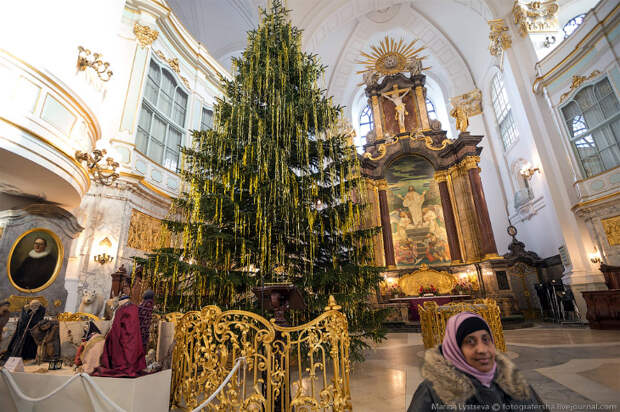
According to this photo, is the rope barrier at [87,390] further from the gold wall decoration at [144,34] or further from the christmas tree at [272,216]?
the gold wall decoration at [144,34]

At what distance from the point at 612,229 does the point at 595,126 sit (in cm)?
334

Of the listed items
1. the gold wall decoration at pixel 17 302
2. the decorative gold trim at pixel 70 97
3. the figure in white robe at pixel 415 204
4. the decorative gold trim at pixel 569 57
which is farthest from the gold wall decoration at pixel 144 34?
the decorative gold trim at pixel 569 57

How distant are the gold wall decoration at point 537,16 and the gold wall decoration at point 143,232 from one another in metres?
15.2

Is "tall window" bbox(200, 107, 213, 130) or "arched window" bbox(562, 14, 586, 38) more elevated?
"arched window" bbox(562, 14, 586, 38)

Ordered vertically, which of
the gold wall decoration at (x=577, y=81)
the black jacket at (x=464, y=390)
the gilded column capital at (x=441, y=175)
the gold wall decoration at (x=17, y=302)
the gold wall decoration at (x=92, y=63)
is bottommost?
the black jacket at (x=464, y=390)

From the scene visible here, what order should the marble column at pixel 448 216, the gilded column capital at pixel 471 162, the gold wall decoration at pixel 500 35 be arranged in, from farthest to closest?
the gilded column capital at pixel 471 162, the gold wall decoration at pixel 500 35, the marble column at pixel 448 216

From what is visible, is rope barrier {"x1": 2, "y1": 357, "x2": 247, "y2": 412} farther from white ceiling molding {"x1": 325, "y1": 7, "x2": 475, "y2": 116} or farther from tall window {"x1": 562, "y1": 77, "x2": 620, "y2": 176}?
white ceiling molding {"x1": 325, "y1": 7, "x2": 475, "y2": 116}

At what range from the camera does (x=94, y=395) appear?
2314mm

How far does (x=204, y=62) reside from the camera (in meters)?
12.0

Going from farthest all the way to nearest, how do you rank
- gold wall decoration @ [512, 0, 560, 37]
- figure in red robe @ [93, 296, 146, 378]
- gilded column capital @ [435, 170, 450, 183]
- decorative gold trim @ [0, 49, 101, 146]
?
gilded column capital @ [435, 170, 450, 183], gold wall decoration @ [512, 0, 560, 37], decorative gold trim @ [0, 49, 101, 146], figure in red robe @ [93, 296, 146, 378]

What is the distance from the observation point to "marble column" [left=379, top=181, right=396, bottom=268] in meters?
12.1

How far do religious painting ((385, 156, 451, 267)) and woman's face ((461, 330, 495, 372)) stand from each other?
11.3 m

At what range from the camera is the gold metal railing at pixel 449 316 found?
16.6 feet

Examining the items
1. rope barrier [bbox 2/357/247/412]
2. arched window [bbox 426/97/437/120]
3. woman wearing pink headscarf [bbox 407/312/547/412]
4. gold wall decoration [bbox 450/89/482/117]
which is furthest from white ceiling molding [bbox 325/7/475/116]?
woman wearing pink headscarf [bbox 407/312/547/412]
